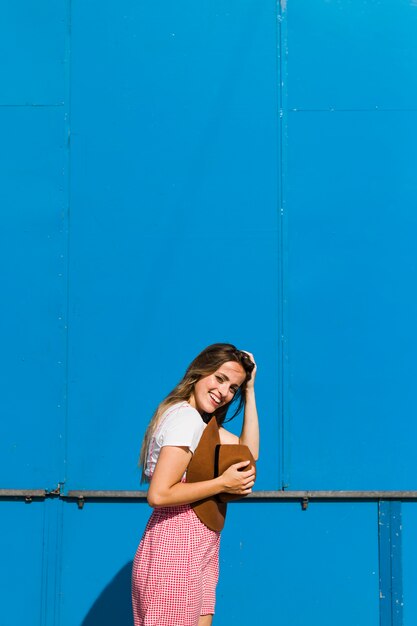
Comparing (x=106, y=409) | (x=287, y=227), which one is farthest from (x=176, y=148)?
(x=106, y=409)

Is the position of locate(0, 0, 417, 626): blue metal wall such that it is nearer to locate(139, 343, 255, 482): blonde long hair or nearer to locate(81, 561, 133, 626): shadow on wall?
locate(81, 561, 133, 626): shadow on wall

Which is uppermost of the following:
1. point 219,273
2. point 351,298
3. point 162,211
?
point 162,211

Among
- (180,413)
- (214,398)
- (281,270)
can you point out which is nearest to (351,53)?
(281,270)

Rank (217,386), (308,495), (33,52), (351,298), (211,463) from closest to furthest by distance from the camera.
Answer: (211,463) < (217,386) < (308,495) < (351,298) < (33,52)

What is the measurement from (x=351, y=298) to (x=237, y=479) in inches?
56.9

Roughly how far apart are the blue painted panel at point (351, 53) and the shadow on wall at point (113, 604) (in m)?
2.30

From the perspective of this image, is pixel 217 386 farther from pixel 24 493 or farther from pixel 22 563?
pixel 22 563

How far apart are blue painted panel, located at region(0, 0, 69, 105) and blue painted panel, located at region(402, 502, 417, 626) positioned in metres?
2.43

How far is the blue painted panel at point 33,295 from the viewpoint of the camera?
3.67m

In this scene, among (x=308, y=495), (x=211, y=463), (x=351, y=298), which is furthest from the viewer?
(x=351, y=298)

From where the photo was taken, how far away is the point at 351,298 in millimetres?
3701

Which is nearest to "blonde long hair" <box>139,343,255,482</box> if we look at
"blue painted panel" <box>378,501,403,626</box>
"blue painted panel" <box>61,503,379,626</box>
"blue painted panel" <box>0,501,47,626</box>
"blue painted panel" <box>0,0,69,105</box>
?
"blue painted panel" <box>61,503,379,626</box>

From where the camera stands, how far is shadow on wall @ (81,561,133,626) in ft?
11.8

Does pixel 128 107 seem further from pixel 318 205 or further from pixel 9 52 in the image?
pixel 318 205
